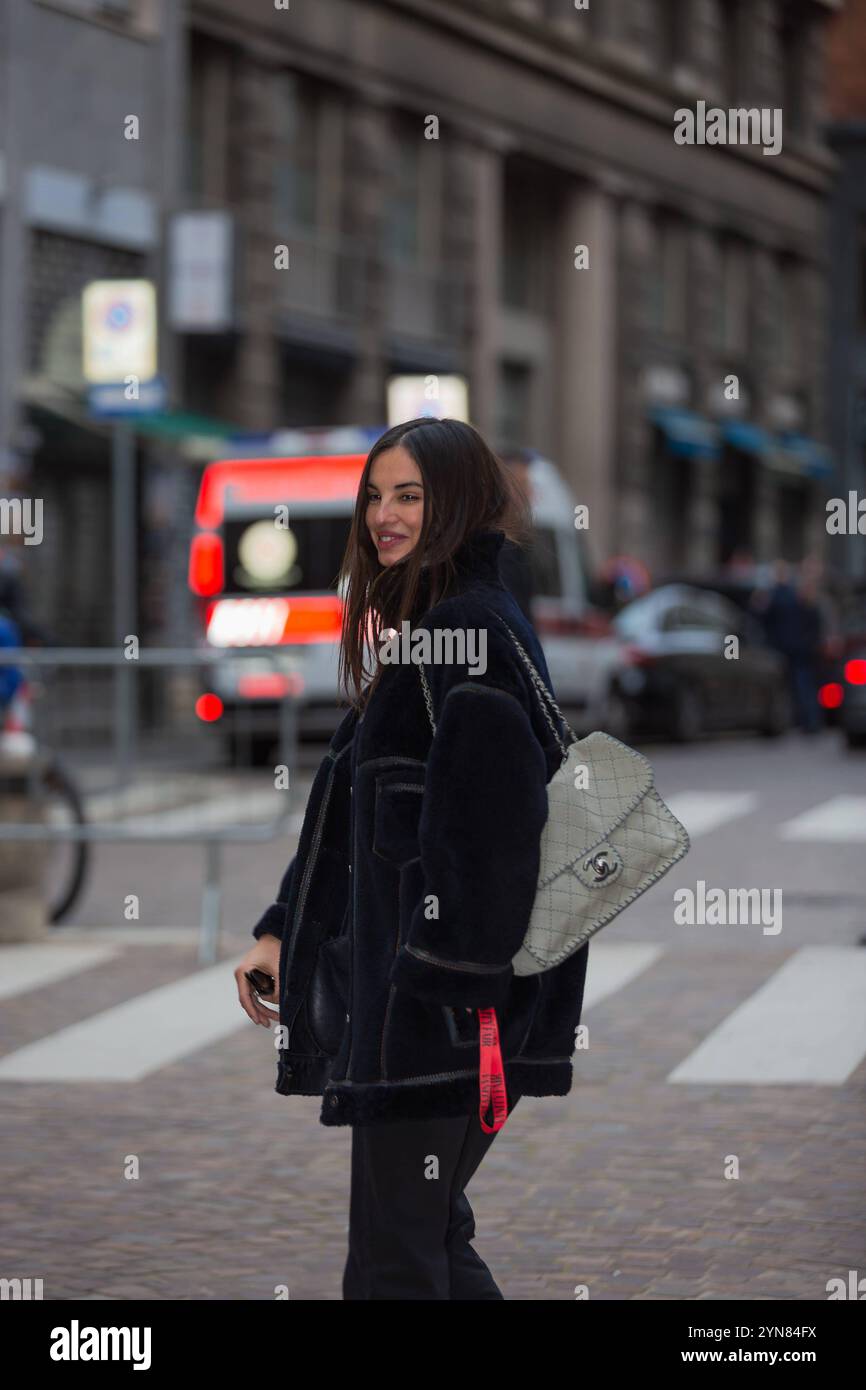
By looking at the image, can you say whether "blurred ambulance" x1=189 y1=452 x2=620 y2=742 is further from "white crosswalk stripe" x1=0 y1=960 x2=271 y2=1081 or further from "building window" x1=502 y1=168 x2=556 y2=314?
"building window" x1=502 y1=168 x2=556 y2=314

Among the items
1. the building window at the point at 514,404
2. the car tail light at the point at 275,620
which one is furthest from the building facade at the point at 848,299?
the car tail light at the point at 275,620

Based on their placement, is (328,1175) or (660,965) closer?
(328,1175)

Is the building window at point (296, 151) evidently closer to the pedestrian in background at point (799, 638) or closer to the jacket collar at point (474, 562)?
the pedestrian in background at point (799, 638)

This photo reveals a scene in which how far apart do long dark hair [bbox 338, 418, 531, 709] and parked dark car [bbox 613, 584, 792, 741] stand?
1924 cm

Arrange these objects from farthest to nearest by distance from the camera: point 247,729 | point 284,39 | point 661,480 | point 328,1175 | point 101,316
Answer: point 661,480 → point 284,39 → point 101,316 → point 247,729 → point 328,1175

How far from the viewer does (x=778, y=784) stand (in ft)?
61.9

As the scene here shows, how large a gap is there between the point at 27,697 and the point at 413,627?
23.6 feet

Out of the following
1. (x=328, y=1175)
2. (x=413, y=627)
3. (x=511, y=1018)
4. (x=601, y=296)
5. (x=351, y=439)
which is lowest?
(x=328, y=1175)

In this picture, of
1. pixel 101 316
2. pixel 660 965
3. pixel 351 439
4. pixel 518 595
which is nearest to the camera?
pixel 518 595

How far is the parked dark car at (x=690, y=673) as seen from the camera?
23703mm

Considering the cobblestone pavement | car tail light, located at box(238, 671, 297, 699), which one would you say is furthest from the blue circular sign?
the cobblestone pavement

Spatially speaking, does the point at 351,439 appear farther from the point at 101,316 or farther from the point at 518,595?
the point at 518,595

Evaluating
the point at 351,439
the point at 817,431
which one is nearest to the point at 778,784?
the point at 351,439

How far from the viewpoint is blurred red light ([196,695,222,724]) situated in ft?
34.6
